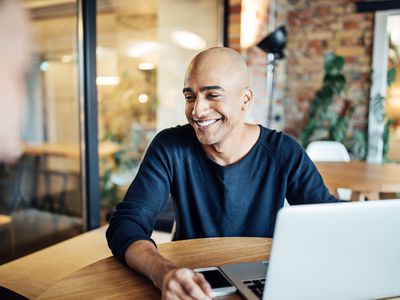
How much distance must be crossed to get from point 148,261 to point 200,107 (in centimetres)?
53

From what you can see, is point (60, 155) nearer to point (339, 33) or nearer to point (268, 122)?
point (268, 122)

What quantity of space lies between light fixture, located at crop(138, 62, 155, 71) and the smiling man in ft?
6.00

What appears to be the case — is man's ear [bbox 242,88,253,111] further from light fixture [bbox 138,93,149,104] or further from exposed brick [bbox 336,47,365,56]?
exposed brick [bbox 336,47,365,56]

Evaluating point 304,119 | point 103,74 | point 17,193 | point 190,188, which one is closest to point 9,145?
point 17,193

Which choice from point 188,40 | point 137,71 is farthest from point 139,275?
point 188,40

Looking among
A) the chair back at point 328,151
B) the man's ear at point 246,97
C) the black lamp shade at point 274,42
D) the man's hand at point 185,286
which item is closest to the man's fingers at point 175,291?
the man's hand at point 185,286

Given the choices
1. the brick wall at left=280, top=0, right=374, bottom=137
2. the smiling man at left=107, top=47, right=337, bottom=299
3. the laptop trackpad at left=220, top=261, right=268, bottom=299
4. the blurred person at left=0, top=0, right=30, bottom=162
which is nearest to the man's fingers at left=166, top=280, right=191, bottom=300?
the laptop trackpad at left=220, top=261, right=268, bottom=299

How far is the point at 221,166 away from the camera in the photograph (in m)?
1.34

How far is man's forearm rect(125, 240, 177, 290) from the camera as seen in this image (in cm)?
84

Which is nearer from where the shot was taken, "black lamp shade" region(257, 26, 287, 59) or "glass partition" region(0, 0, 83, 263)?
"glass partition" region(0, 0, 83, 263)

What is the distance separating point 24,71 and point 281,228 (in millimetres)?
2062

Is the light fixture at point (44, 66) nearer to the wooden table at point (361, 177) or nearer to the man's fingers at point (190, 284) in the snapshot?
the wooden table at point (361, 177)

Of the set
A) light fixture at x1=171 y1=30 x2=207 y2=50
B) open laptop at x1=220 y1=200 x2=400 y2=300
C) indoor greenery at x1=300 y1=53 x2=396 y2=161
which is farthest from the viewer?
indoor greenery at x1=300 y1=53 x2=396 y2=161

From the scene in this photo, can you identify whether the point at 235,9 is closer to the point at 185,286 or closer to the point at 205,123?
the point at 205,123
